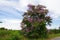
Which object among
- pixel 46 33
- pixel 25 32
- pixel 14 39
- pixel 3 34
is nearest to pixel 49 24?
pixel 46 33

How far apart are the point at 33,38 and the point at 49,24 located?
4899 millimetres

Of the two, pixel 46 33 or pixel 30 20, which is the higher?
pixel 30 20

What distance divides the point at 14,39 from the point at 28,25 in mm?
11638

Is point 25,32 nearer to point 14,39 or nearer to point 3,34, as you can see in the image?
point 3,34

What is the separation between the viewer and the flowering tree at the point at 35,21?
111 feet

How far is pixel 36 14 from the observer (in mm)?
34750

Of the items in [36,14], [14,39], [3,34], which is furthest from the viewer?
[36,14]

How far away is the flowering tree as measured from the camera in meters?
33.7

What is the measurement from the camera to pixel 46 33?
34.8 meters

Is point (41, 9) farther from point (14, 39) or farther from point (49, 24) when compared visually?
point (14, 39)

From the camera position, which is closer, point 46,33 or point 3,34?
point 3,34

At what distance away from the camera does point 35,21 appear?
34094 mm

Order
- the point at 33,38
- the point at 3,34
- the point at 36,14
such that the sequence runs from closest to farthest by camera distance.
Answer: the point at 3,34
the point at 33,38
the point at 36,14

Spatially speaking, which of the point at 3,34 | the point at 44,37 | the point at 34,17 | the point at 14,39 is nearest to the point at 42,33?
the point at 44,37
